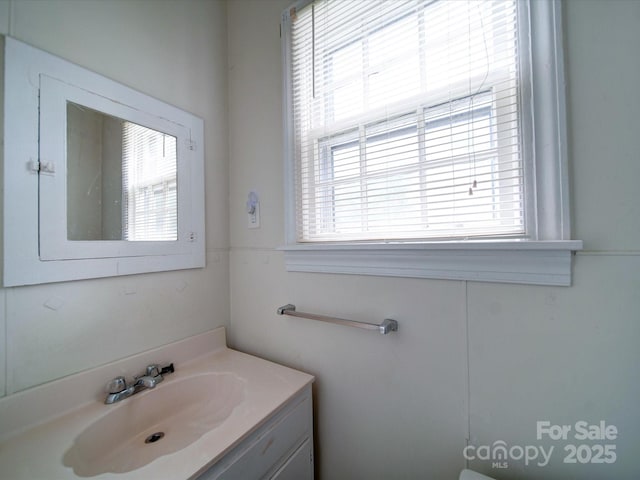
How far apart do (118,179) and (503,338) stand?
1434mm

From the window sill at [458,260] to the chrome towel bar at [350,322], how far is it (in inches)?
6.7

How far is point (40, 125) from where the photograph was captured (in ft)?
2.46

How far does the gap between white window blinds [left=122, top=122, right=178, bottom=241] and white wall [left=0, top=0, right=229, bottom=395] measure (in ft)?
0.58

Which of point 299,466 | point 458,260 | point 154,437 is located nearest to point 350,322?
point 458,260

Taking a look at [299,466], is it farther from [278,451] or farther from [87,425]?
[87,425]

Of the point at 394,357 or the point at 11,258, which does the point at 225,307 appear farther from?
the point at 394,357

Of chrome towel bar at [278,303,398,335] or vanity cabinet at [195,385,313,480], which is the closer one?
vanity cabinet at [195,385,313,480]

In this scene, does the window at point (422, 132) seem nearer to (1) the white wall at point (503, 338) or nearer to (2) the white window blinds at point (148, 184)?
(1) the white wall at point (503, 338)

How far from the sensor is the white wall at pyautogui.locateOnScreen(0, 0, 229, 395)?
73cm

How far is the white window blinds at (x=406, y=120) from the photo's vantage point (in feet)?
2.38

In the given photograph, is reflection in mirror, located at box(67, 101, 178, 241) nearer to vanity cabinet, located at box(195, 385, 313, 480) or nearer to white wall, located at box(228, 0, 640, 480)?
white wall, located at box(228, 0, 640, 480)

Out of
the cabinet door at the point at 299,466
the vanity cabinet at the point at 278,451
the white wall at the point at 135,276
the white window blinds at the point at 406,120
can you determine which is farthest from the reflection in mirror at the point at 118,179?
the cabinet door at the point at 299,466

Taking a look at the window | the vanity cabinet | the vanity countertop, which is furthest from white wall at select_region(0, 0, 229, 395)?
the vanity cabinet

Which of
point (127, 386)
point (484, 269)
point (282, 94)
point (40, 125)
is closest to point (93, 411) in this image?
point (127, 386)
